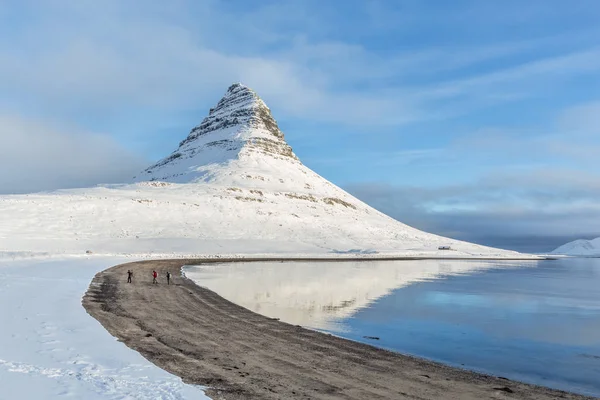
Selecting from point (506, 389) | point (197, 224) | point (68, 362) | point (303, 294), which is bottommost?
point (506, 389)

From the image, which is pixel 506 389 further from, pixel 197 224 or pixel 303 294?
pixel 197 224

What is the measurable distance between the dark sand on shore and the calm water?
189 centimetres

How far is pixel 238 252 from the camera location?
9362 centimetres

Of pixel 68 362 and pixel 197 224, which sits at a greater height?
pixel 197 224

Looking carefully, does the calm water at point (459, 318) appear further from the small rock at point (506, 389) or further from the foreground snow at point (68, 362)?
the foreground snow at point (68, 362)

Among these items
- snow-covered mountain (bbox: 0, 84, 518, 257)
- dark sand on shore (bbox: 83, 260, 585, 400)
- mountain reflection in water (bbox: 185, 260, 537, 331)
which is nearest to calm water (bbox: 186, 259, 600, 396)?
mountain reflection in water (bbox: 185, 260, 537, 331)

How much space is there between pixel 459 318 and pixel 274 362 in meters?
16.2

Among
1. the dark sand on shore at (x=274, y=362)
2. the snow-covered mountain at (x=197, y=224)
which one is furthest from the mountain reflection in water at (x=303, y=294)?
the snow-covered mountain at (x=197, y=224)

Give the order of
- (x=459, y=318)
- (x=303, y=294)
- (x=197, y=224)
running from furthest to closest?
(x=197, y=224) < (x=303, y=294) < (x=459, y=318)

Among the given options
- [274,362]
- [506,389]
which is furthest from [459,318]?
[274,362]

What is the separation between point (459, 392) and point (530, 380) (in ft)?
12.5

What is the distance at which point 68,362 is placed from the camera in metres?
13.7

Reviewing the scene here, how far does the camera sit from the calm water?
18.0 meters

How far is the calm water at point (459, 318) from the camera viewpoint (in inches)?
710
